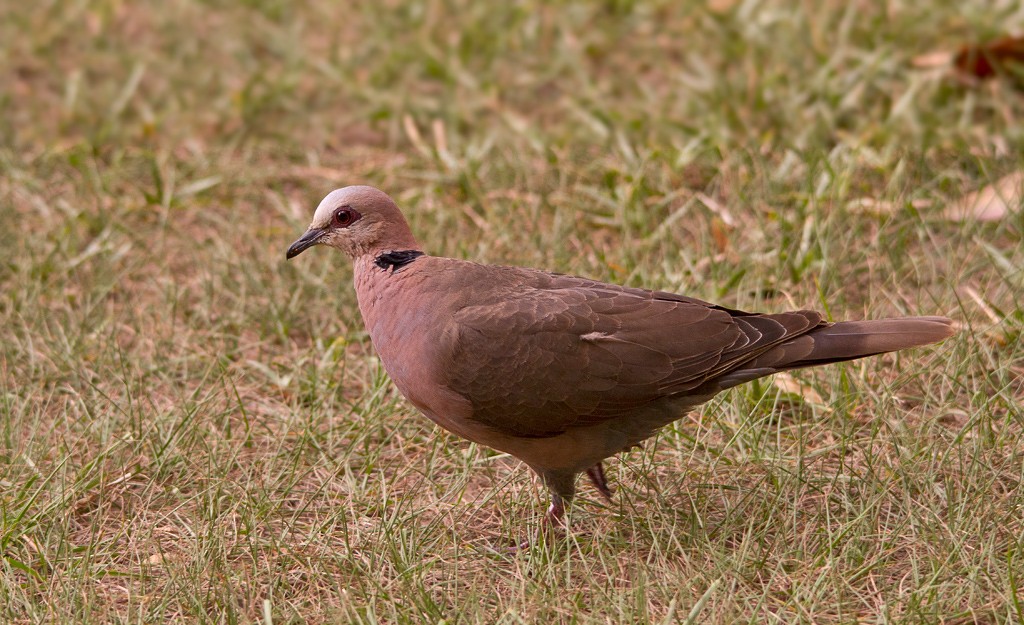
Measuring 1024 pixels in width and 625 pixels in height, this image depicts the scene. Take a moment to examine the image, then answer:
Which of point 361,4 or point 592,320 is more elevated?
point 592,320

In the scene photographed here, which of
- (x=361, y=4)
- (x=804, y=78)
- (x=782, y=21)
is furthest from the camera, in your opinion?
(x=361, y=4)

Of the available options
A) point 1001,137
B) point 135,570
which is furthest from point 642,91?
point 135,570

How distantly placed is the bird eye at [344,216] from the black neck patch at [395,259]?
0.16m

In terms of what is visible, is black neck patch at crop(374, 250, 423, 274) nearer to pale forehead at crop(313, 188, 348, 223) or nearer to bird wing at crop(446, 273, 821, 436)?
pale forehead at crop(313, 188, 348, 223)

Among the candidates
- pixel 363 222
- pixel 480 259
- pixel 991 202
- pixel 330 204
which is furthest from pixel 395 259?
pixel 991 202

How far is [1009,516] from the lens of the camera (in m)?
3.42

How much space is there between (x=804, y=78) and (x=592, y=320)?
3174 mm

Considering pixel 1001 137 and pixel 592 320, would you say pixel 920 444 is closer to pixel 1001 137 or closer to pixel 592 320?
pixel 592 320

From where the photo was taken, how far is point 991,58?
6.07 meters

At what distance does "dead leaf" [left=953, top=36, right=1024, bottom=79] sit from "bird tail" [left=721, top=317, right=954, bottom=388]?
3090mm

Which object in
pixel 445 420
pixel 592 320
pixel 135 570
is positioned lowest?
pixel 135 570

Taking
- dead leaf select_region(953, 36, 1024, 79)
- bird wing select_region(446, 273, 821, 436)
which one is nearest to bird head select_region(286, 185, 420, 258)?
bird wing select_region(446, 273, 821, 436)

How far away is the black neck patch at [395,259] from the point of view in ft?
12.5

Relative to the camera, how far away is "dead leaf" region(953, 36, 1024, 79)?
604 centimetres
